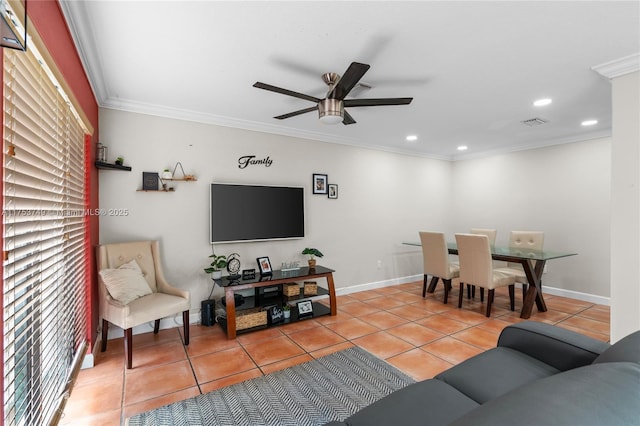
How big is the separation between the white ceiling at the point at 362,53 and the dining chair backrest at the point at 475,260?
4.94 feet

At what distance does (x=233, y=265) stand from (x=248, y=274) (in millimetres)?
244

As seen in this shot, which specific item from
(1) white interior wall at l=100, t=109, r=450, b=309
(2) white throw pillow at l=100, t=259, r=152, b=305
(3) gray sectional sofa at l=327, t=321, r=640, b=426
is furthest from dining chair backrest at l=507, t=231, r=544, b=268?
(2) white throw pillow at l=100, t=259, r=152, b=305

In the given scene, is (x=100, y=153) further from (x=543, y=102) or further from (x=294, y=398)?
(x=543, y=102)

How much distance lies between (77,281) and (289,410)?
6.06 feet

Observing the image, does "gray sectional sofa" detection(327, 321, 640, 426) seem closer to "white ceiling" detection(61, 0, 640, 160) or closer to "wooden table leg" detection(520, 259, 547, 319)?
"white ceiling" detection(61, 0, 640, 160)

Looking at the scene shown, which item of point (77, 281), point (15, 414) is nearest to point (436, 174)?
point (77, 281)

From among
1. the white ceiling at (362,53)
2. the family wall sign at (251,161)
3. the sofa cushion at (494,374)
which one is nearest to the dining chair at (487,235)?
the white ceiling at (362,53)

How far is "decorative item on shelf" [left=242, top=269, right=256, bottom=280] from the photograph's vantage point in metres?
3.46

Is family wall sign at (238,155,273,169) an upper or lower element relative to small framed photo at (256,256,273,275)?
upper

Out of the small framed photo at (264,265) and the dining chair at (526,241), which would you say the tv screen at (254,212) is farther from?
the dining chair at (526,241)

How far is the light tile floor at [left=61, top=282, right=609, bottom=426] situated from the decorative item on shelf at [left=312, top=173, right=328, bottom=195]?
1610mm

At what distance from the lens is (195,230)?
3549 mm

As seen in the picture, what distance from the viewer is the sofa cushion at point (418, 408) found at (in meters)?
1.18

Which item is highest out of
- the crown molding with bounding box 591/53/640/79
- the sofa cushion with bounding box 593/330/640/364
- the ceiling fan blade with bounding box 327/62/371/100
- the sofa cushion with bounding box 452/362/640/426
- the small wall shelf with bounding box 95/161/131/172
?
the crown molding with bounding box 591/53/640/79
